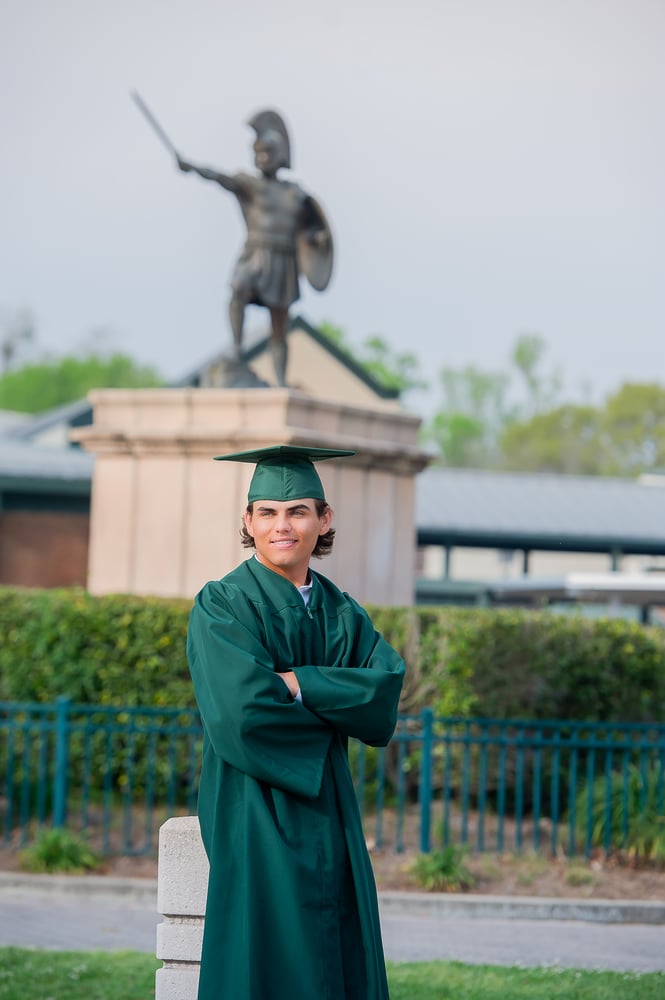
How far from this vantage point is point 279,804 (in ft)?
11.9

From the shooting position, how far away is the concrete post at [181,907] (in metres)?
3.97

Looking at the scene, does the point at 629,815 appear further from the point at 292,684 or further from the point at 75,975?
the point at 292,684

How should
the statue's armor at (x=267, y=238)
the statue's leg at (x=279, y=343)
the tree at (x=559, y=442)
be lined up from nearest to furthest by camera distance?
1. the statue's armor at (x=267, y=238)
2. the statue's leg at (x=279, y=343)
3. the tree at (x=559, y=442)

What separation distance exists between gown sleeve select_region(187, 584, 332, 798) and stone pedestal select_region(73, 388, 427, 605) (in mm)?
6328

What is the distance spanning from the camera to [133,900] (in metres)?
8.26

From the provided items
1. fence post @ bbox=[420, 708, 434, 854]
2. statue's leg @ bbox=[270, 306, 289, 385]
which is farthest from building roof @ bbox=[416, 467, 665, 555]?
fence post @ bbox=[420, 708, 434, 854]

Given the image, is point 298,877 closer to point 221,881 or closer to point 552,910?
point 221,881

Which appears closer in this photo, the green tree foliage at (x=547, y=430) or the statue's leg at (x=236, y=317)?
the statue's leg at (x=236, y=317)

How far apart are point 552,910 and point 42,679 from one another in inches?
168

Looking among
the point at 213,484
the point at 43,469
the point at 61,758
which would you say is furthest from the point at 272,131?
the point at 43,469

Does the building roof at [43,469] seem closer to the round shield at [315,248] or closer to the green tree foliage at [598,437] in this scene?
the round shield at [315,248]

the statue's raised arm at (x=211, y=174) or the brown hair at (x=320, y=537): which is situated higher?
the statue's raised arm at (x=211, y=174)

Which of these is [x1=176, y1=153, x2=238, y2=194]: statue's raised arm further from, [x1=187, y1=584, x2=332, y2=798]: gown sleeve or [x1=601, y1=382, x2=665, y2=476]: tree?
[x1=601, y1=382, x2=665, y2=476]: tree

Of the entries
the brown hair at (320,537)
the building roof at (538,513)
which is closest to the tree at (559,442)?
the building roof at (538,513)
